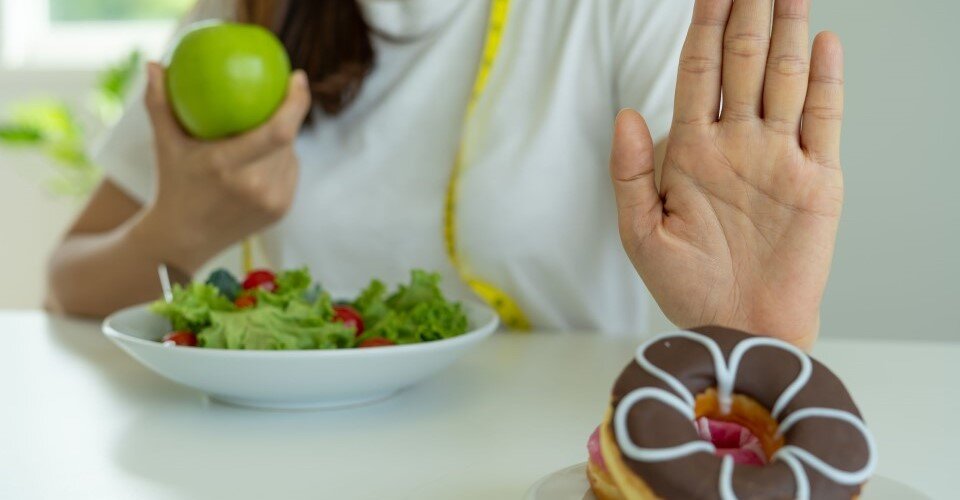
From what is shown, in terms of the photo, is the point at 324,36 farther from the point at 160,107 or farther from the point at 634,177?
the point at 634,177

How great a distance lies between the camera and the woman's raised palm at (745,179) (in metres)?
0.72

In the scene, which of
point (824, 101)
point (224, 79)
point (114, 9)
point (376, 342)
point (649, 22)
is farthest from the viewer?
point (114, 9)

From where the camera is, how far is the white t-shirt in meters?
1.29

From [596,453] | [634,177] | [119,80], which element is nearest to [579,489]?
[596,453]

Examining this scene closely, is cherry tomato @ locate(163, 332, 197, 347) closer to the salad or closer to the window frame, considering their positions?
the salad

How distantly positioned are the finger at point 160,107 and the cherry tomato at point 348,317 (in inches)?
16.1

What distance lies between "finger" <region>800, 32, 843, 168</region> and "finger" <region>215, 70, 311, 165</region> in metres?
0.62

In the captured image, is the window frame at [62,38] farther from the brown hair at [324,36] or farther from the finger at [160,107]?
the finger at [160,107]

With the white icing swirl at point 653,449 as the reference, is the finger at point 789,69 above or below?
above

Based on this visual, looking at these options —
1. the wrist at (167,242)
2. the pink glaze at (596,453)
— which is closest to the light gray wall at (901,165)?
the wrist at (167,242)

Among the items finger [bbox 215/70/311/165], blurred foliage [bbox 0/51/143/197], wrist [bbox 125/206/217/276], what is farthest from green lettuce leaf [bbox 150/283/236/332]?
blurred foliage [bbox 0/51/143/197]

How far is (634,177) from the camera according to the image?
0.75 meters

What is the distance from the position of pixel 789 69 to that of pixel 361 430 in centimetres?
43

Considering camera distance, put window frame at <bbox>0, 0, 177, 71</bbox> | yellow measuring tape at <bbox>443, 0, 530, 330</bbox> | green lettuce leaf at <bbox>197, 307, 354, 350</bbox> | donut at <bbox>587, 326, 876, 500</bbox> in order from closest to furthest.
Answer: donut at <bbox>587, 326, 876, 500</bbox>
green lettuce leaf at <bbox>197, 307, 354, 350</bbox>
yellow measuring tape at <bbox>443, 0, 530, 330</bbox>
window frame at <bbox>0, 0, 177, 71</bbox>
